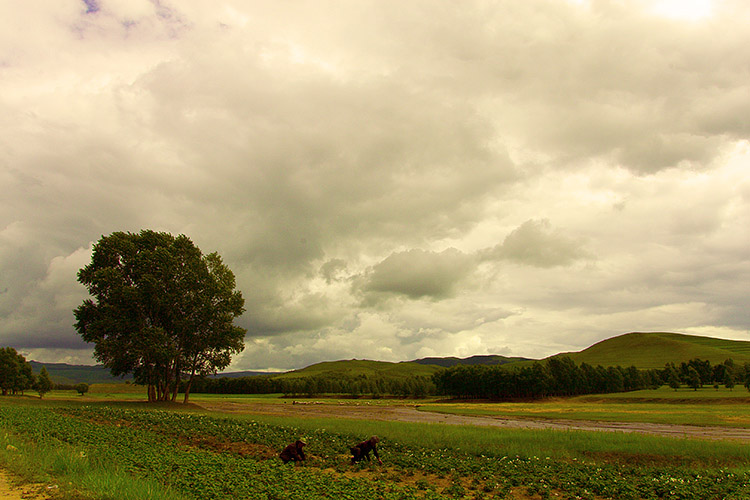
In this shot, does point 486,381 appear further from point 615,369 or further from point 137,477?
point 137,477

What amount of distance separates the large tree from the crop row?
31719mm

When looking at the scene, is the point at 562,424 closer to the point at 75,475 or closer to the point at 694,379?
the point at 75,475

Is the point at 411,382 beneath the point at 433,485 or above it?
beneath

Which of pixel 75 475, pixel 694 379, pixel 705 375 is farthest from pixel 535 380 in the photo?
pixel 75 475

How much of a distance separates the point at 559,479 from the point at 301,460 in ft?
39.5

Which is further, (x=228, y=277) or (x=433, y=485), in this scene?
(x=228, y=277)

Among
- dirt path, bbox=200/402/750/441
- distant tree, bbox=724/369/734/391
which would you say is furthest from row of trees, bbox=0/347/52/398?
distant tree, bbox=724/369/734/391

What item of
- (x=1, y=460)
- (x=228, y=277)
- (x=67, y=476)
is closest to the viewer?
(x=67, y=476)

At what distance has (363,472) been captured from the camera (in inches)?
822

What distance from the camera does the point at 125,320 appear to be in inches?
2343

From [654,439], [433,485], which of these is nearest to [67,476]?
[433,485]

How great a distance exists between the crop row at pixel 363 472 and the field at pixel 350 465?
0.20 ft

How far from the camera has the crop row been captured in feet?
53.7

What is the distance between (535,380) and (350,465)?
13990 cm
